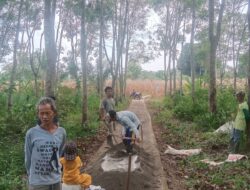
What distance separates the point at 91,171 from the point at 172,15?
2535 centimetres

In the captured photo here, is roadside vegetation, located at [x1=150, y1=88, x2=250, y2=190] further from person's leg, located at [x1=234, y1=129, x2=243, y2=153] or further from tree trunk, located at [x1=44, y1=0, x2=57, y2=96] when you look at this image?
tree trunk, located at [x1=44, y1=0, x2=57, y2=96]

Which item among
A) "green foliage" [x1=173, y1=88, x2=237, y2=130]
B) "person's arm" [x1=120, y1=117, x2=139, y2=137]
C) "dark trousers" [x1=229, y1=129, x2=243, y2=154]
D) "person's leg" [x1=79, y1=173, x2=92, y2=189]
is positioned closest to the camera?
"person's leg" [x1=79, y1=173, x2=92, y2=189]

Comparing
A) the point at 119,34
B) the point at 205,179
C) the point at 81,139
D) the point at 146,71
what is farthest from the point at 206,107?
the point at 146,71

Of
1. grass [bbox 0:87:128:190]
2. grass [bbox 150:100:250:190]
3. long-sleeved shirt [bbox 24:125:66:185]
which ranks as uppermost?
A: long-sleeved shirt [bbox 24:125:66:185]

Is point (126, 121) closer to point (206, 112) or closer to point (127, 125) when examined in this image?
point (127, 125)

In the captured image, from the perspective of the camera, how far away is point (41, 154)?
4.30 metres

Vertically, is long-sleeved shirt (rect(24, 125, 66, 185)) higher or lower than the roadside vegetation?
higher

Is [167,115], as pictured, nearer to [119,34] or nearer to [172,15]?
[119,34]

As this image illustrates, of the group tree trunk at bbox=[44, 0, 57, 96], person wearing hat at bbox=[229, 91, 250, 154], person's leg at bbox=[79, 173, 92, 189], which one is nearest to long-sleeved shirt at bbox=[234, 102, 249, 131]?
person wearing hat at bbox=[229, 91, 250, 154]

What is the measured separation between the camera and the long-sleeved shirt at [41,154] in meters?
4.28

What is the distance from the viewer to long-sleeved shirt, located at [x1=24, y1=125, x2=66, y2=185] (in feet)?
14.0

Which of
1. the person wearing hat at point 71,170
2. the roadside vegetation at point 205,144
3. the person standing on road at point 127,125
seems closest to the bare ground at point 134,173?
the person standing on road at point 127,125

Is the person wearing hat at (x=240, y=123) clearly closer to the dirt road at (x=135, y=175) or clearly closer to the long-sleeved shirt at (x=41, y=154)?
the dirt road at (x=135, y=175)

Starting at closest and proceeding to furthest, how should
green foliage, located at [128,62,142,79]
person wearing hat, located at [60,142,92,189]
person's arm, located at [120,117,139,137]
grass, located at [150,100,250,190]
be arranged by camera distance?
person wearing hat, located at [60,142,92,189] < grass, located at [150,100,250,190] < person's arm, located at [120,117,139,137] < green foliage, located at [128,62,142,79]
